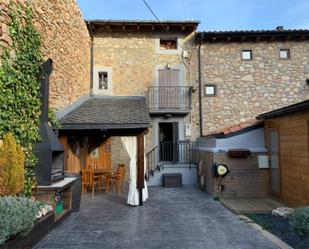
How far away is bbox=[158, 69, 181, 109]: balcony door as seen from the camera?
1211 cm

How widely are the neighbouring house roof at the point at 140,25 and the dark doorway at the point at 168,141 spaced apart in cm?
435

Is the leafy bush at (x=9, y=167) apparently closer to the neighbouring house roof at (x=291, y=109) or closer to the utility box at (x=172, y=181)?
the neighbouring house roof at (x=291, y=109)

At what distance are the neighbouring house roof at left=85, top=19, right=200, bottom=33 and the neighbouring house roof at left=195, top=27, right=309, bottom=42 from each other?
652 millimetres

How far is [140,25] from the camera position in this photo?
12211 millimetres

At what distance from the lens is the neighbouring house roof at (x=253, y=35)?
11.9 metres

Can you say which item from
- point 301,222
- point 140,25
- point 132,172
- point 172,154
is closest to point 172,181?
point 172,154

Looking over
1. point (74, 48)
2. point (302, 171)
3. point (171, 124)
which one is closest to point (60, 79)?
point (74, 48)

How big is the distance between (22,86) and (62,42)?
11.9 ft

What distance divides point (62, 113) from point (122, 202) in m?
3.25

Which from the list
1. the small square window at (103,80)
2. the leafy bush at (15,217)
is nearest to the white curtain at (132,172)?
the leafy bush at (15,217)

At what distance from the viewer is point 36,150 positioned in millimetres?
5535

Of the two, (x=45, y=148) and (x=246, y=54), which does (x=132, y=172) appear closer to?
(x=45, y=148)

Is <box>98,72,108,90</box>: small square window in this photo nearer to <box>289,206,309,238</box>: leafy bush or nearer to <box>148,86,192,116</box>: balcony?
<box>148,86,192,116</box>: balcony

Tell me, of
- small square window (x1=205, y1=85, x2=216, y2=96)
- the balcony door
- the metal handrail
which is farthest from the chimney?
small square window (x1=205, y1=85, x2=216, y2=96)
